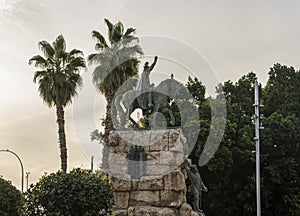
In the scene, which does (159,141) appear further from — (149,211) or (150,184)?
(149,211)

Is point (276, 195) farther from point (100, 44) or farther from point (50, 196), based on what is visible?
point (50, 196)

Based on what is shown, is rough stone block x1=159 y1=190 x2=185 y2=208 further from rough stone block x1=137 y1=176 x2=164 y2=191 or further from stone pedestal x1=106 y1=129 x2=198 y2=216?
rough stone block x1=137 y1=176 x2=164 y2=191

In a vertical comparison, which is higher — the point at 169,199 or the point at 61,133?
the point at 61,133

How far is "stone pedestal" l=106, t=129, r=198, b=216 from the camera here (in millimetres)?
16172

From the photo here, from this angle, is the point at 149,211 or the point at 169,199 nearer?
the point at 149,211

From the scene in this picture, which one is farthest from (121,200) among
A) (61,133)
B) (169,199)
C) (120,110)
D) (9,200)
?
(61,133)

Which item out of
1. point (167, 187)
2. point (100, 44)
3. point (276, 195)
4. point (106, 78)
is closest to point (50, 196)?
point (167, 187)

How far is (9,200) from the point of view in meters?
13.7

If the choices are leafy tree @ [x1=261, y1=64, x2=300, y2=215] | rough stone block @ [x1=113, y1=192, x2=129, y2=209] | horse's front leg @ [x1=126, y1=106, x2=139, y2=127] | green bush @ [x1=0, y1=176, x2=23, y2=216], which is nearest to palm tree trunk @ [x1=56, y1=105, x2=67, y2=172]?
horse's front leg @ [x1=126, y1=106, x2=139, y2=127]

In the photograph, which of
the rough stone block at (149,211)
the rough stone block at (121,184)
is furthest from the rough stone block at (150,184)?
the rough stone block at (149,211)

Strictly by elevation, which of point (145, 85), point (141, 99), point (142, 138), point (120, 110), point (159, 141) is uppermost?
point (145, 85)

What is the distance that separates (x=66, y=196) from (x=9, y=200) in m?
2.08

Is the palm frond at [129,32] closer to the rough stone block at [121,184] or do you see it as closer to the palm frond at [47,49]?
the palm frond at [47,49]

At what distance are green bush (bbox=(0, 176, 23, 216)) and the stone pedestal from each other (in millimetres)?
3435
